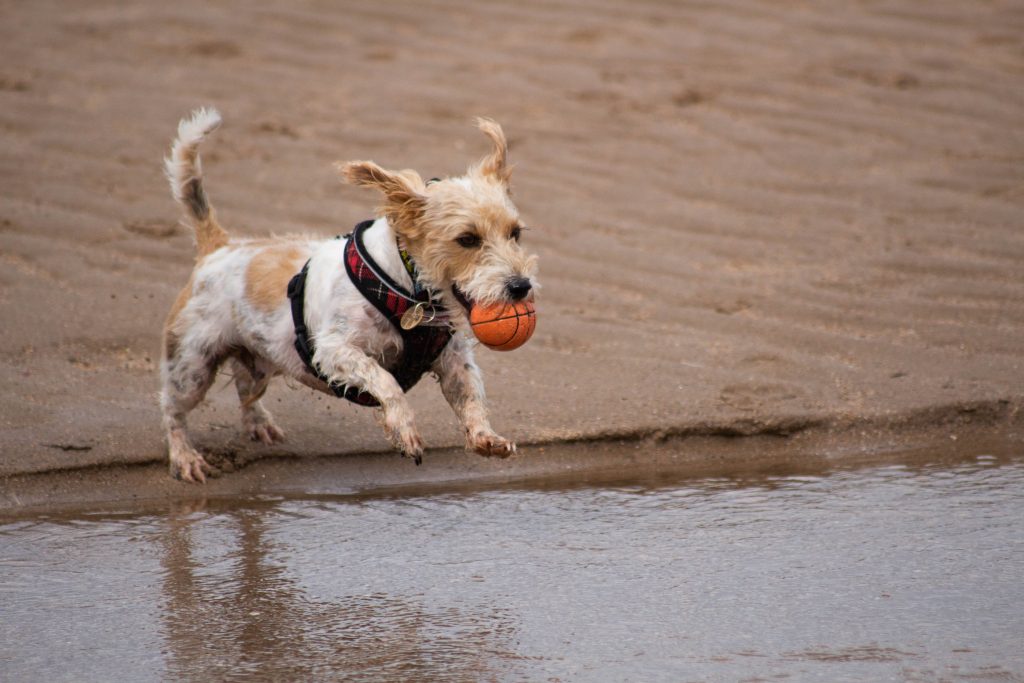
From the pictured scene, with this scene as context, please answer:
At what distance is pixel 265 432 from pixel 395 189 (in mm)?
1758

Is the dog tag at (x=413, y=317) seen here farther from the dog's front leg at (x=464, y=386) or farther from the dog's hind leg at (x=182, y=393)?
the dog's hind leg at (x=182, y=393)

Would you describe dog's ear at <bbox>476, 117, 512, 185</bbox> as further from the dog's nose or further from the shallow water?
the shallow water

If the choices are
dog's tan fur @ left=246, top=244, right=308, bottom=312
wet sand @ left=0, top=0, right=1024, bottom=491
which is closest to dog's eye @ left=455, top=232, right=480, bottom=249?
dog's tan fur @ left=246, top=244, right=308, bottom=312

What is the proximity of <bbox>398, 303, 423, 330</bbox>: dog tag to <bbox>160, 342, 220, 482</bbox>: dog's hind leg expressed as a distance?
1.35 metres

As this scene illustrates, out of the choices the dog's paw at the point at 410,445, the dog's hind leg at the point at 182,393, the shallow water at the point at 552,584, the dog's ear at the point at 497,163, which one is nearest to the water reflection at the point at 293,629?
the shallow water at the point at 552,584

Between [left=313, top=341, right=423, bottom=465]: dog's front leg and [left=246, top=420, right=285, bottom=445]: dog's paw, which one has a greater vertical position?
[left=313, top=341, right=423, bottom=465]: dog's front leg

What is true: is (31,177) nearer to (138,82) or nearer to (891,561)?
(138,82)

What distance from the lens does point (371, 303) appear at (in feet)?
17.1

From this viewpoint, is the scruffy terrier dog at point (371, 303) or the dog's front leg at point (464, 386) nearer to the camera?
the scruffy terrier dog at point (371, 303)

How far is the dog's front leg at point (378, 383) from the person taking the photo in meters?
5.00

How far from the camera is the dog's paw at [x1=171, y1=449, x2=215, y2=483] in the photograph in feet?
19.3

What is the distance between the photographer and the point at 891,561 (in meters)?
4.68

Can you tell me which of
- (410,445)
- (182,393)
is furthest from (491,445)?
(182,393)

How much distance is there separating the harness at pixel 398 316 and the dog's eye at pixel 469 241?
0.92 ft
